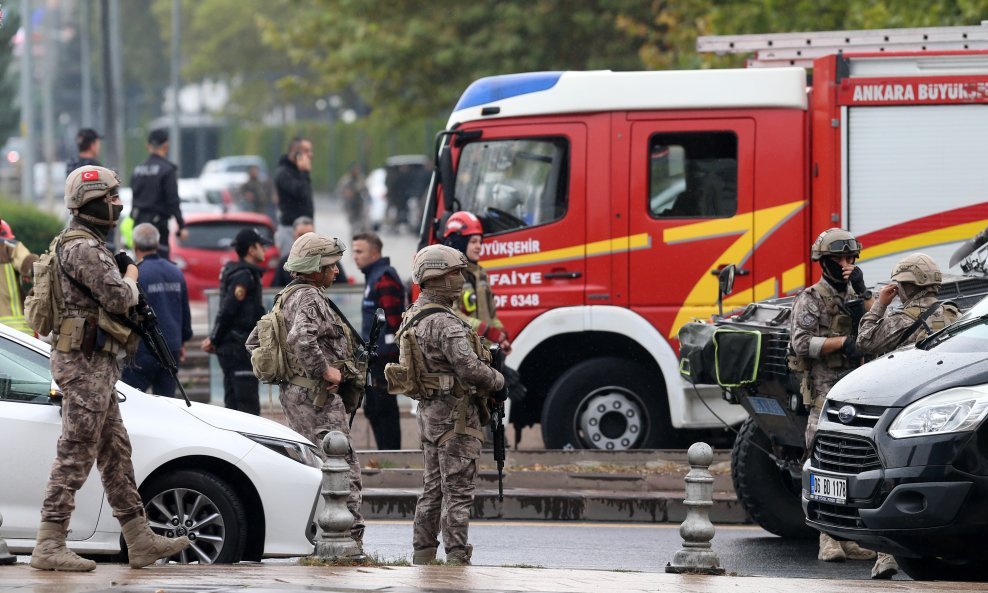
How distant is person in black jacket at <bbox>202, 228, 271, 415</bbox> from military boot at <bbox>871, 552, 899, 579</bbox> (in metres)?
4.87

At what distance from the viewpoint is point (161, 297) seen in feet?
39.5

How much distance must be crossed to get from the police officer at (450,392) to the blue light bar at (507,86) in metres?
4.20

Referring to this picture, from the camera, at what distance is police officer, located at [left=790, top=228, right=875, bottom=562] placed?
910 centimetres

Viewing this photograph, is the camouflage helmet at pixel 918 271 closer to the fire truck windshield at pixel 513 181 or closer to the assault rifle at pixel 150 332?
the fire truck windshield at pixel 513 181

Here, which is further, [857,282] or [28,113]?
[28,113]

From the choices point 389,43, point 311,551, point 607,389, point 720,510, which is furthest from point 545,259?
point 389,43

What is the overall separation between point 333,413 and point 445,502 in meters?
1.00

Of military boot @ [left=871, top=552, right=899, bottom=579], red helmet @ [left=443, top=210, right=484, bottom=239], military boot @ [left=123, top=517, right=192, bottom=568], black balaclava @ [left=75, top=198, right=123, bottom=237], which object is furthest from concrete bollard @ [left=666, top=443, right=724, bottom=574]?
red helmet @ [left=443, top=210, right=484, bottom=239]

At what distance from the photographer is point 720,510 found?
1115 centimetres

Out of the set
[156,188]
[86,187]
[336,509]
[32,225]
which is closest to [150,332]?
[86,187]

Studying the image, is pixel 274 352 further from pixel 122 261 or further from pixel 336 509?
pixel 122 261

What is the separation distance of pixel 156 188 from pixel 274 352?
23.0 ft

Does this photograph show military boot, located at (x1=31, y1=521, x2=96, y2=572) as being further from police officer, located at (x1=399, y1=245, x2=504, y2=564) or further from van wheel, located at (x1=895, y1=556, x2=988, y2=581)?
van wheel, located at (x1=895, y1=556, x2=988, y2=581)

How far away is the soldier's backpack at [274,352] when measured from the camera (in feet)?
29.2
